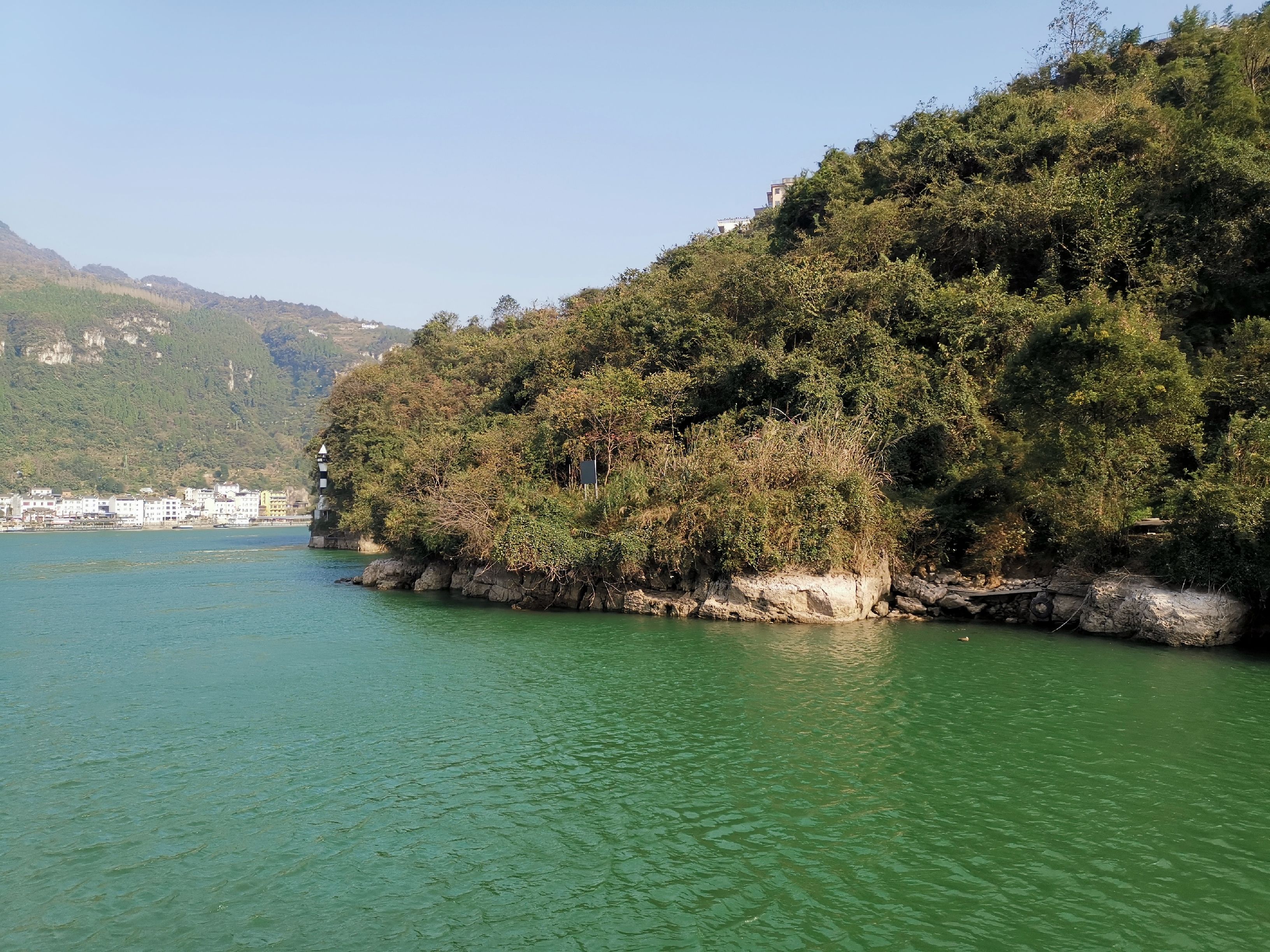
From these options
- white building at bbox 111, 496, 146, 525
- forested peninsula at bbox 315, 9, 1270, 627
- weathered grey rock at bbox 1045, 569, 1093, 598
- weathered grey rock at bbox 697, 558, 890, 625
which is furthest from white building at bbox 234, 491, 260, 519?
weathered grey rock at bbox 1045, 569, 1093, 598

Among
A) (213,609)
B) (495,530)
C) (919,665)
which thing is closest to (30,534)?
(213,609)

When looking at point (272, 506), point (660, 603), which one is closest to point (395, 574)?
point (660, 603)

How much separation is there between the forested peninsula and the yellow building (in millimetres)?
130908

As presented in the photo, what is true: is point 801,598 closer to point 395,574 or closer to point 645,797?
point 645,797

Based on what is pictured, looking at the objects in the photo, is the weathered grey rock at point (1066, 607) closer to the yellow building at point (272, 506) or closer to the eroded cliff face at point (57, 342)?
the yellow building at point (272, 506)

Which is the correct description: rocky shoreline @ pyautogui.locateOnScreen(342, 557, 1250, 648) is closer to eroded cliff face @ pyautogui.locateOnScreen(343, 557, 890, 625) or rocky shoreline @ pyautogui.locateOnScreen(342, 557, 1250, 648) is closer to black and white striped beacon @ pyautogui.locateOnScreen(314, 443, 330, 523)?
eroded cliff face @ pyautogui.locateOnScreen(343, 557, 890, 625)

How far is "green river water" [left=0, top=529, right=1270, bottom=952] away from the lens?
830 centimetres

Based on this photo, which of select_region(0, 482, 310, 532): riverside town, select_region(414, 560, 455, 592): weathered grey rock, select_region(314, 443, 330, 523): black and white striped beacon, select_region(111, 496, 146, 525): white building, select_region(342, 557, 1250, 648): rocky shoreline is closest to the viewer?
select_region(342, 557, 1250, 648): rocky shoreline

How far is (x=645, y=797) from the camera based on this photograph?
11.6 metres

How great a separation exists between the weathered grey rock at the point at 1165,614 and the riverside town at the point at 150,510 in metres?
148

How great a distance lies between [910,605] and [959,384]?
749 centimetres

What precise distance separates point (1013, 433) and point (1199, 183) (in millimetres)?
10642

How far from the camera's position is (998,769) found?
12.3 metres

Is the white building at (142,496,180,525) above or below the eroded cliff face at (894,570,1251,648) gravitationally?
below
